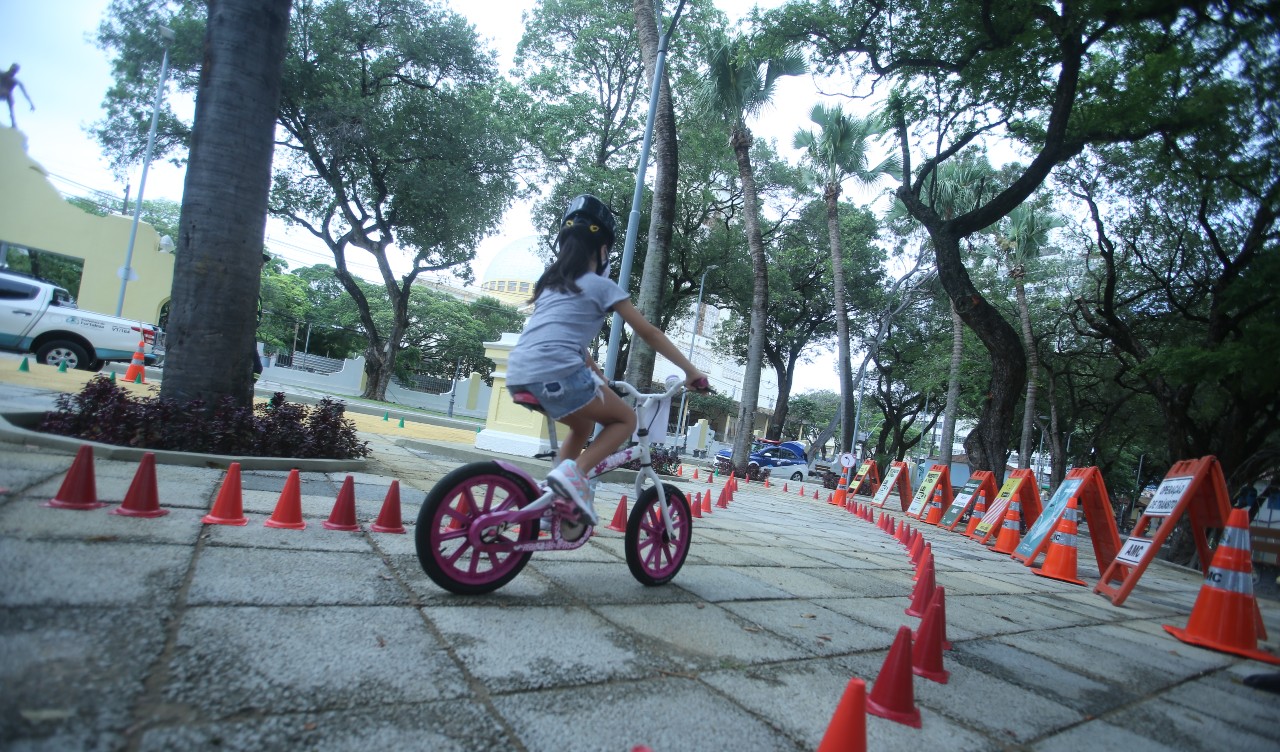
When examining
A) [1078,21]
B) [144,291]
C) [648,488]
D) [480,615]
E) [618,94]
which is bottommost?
[480,615]

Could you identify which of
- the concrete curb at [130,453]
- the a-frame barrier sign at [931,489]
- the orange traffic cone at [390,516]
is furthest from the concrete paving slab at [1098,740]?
the a-frame barrier sign at [931,489]

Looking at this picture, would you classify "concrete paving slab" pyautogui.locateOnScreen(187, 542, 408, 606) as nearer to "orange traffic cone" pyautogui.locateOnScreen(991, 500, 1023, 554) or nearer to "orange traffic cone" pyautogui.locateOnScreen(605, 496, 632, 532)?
"orange traffic cone" pyautogui.locateOnScreen(605, 496, 632, 532)

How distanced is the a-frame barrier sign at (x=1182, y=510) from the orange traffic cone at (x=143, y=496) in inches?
278

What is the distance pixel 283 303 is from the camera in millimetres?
37844

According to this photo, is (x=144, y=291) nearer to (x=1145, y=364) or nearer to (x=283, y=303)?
(x=283, y=303)

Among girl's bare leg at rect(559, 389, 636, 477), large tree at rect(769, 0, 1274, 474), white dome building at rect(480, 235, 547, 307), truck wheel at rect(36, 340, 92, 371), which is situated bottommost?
truck wheel at rect(36, 340, 92, 371)

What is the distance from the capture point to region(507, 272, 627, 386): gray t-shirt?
10.2 ft

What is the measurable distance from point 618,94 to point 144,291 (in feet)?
57.2

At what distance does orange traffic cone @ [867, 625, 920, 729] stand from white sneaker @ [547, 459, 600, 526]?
1.33m

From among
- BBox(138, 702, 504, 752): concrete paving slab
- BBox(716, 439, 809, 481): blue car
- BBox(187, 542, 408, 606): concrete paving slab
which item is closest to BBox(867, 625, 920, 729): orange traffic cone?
BBox(138, 702, 504, 752): concrete paving slab

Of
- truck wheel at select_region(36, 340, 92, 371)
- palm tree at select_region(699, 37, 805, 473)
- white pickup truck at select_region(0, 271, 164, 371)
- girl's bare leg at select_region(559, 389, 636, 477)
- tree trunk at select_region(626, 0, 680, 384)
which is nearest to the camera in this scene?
girl's bare leg at select_region(559, 389, 636, 477)

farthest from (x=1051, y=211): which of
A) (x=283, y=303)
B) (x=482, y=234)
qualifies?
(x=283, y=303)

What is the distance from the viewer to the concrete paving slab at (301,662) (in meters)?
1.77

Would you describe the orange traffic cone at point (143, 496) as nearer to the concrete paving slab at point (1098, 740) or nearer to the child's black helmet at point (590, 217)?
the child's black helmet at point (590, 217)
